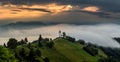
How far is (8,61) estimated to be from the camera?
13200cm

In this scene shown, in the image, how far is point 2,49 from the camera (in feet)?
434

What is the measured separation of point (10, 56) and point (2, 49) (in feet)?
11.9

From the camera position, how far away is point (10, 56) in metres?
134

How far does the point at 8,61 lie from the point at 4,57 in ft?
7.36

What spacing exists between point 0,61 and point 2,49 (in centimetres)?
474

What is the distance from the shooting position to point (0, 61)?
5094 inches

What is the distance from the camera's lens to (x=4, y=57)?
429ft

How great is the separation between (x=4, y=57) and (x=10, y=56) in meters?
3.38

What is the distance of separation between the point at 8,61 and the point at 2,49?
172 inches

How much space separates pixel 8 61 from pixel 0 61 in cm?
343
